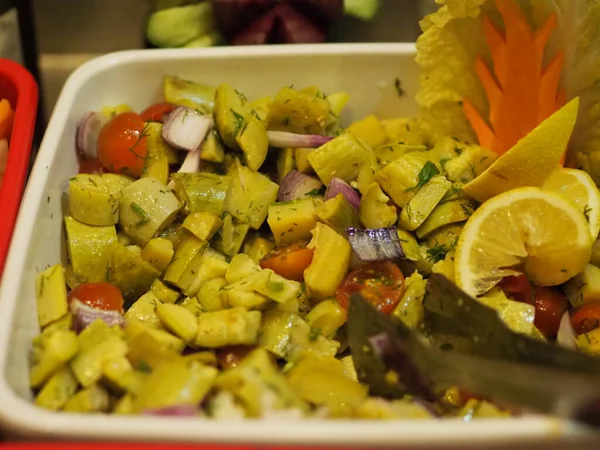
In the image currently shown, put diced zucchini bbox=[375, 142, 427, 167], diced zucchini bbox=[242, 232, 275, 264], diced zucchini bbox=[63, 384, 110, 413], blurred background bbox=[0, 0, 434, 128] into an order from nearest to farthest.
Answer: diced zucchini bbox=[63, 384, 110, 413] → diced zucchini bbox=[242, 232, 275, 264] → diced zucchini bbox=[375, 142, 427, 167] → blurred background bbox=[0, 0, 434, 128]

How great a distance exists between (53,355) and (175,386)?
0.65 feet

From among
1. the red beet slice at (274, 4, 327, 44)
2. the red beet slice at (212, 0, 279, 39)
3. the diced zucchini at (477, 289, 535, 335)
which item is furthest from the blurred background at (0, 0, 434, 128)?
the diced zucchini at (477, 289, 535, 335)

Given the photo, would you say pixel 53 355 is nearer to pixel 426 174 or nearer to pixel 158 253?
pixel 158 253

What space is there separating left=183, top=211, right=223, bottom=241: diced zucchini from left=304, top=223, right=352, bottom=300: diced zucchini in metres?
0.18

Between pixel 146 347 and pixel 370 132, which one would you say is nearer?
pixel 146 347

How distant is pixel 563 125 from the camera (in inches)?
44.5

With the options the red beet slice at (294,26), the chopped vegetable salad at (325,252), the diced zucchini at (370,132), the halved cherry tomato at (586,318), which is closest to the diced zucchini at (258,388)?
the chopped vegetable salad at (325,252)

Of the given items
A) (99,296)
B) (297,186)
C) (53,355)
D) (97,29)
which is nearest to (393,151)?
(297,186)

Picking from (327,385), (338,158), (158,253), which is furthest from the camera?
(338,158)

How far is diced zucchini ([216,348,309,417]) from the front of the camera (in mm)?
856

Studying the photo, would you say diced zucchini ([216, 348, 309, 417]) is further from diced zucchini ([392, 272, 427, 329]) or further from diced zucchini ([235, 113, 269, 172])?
diced zucchini ([235, 113, 269, 172])

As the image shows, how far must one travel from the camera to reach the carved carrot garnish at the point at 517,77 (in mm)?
1252

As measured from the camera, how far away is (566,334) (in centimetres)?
107

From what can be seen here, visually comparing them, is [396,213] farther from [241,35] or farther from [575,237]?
[241,35]
